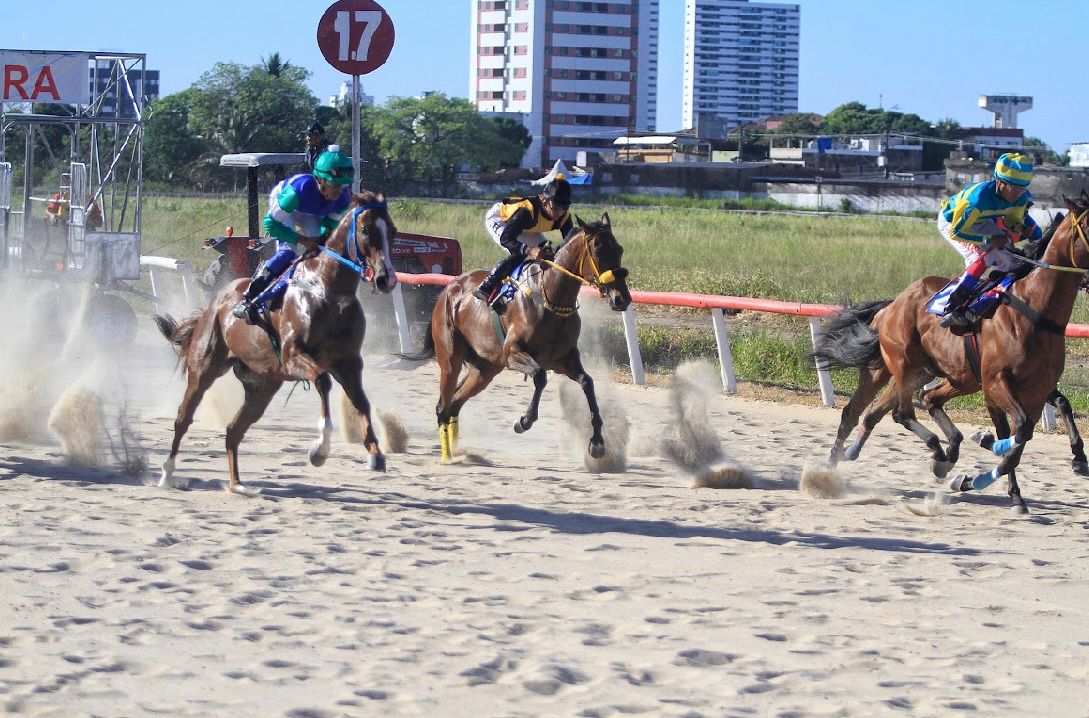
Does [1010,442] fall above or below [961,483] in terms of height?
above

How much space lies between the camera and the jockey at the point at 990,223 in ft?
25.9

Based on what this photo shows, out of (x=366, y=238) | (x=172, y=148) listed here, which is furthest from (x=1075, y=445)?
(x=172, y=148)

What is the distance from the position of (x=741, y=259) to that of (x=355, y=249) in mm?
20215

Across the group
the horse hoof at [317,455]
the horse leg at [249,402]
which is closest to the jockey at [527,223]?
the horse leg at [249,402]

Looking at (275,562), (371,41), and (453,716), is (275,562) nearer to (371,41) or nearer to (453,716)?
(453,716)

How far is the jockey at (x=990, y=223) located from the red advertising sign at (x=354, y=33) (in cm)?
409

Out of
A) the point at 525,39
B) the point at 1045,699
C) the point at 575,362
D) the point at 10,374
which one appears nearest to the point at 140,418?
the point at 10,374

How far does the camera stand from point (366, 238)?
24.8 feet

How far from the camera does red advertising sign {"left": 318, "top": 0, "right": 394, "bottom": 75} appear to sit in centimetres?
981

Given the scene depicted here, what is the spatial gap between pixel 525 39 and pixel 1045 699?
130 metres

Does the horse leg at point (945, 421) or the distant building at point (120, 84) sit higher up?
the distant building at point (120, 84)

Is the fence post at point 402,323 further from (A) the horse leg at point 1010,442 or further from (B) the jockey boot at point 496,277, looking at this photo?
(A) the horse leg at point 1010,442

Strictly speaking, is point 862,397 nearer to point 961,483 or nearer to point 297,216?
point 961,483

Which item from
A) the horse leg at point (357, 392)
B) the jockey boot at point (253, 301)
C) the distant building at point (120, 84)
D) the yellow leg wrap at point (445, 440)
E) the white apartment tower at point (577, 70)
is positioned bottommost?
the yellow leg wrap at point (445, 440)
